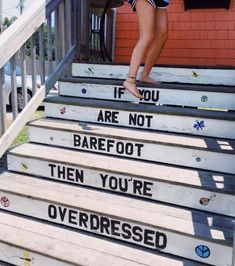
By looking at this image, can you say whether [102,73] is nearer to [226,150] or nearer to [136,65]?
[136,65]

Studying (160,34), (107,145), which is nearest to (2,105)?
(107,145)

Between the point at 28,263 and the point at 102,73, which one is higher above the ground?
the point at 102,73

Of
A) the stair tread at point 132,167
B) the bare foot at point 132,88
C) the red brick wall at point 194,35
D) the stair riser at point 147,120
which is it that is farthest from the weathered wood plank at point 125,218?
the red brick wall at point 194,35

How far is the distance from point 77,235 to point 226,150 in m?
1.16

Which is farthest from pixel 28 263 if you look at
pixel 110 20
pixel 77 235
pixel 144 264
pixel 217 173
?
pixel 110 20

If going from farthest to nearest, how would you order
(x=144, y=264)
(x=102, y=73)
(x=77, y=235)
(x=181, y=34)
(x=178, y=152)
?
(x=181, y=34) → (x=102, y=73) → (x=178, y=152) → (x=77, y=235) → (x=144, y=264)

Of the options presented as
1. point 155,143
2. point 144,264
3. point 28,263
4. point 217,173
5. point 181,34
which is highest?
point 181,34

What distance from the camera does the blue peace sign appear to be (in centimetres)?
183

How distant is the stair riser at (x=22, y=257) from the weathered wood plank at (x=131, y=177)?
62 cm

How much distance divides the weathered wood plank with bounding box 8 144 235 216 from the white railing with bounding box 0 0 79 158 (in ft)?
0.91

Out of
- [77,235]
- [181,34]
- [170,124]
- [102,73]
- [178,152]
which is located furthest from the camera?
[181,34]

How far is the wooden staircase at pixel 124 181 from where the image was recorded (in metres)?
1.95

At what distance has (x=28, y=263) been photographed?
6.79 feet

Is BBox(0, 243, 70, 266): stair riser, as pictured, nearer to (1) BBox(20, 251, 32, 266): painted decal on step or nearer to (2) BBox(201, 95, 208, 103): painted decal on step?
(1) BBox(20, 251, 32, 266): painted decal on step
